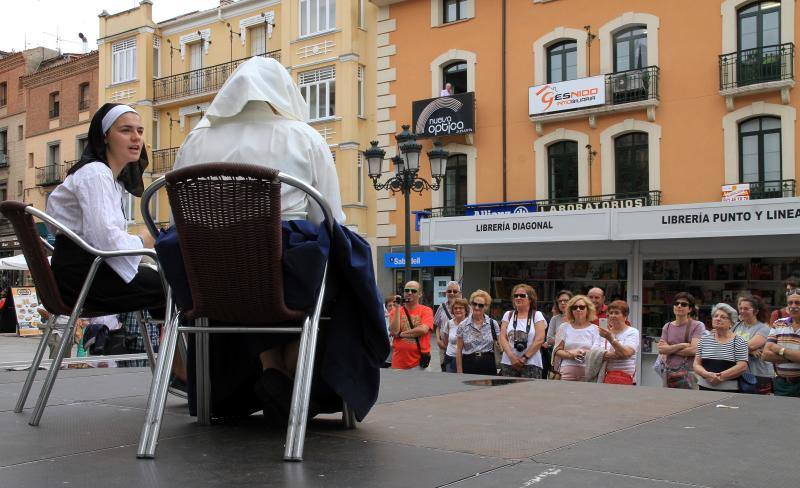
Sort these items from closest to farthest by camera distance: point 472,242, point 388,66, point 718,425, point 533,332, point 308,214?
point 308,214, point 718,425, point 533,332, point 472,242, point 388,66

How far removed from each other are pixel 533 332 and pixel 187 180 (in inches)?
285

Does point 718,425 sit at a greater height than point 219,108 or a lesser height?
lesser

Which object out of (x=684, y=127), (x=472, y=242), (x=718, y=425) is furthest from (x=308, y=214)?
(x=684, y=127)

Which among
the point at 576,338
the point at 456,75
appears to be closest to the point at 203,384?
the point at 576,338

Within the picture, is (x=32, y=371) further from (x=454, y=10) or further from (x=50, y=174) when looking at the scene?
(x=50, y=174)

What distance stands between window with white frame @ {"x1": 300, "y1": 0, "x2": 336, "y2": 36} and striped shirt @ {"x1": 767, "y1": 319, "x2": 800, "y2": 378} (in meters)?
23.3

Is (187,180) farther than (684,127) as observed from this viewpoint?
No

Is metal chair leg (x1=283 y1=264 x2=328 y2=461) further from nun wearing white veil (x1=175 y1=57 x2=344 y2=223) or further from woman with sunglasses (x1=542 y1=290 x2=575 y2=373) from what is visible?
woman with sunglasses (x1=542 y1=290 x2=575 y2=373)

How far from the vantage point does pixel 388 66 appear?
28.1 meters

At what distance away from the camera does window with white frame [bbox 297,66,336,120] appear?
2900cm

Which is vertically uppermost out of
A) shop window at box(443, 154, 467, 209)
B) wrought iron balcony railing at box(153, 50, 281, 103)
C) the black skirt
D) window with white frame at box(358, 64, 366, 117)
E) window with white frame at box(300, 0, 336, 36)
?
window with white frame at box(300, 0, 336, 36)

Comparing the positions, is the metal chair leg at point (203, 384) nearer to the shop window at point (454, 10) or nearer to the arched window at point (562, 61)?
the arched window at point (562, 61)

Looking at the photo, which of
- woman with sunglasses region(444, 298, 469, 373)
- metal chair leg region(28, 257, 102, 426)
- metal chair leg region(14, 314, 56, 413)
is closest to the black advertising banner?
woman with sunglasses region(444, 298, 469, 373)

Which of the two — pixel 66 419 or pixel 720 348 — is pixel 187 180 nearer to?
pixel 66 419
